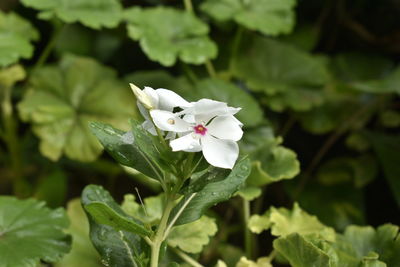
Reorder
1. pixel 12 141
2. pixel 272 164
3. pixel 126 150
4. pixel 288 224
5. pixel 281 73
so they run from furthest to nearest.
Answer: pixel 281 73, pixel 12 141, pixel 272 164, pixel 288 224, pixel 126 150

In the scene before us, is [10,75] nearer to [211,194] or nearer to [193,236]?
[193,236]

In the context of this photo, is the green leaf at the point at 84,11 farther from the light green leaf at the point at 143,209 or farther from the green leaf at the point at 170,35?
the light green leaf at the point at 143,209

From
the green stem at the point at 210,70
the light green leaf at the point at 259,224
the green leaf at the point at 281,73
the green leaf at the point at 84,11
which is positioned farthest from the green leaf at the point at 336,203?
the green leaf at the point at 84,11

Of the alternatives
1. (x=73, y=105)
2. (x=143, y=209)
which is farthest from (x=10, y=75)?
(x=143, y=209)

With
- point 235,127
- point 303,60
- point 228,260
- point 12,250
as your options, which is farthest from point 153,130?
point 303,60

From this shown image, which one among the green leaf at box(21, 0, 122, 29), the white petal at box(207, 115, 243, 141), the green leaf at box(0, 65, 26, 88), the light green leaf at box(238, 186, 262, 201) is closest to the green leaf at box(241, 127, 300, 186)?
the light green leaf at box(238, 186, 262, 201)

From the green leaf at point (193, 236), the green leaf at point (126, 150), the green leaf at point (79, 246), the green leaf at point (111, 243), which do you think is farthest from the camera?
the green leaf at point (79, 246)

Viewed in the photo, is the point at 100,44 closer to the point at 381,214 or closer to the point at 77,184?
the point at 77,184
